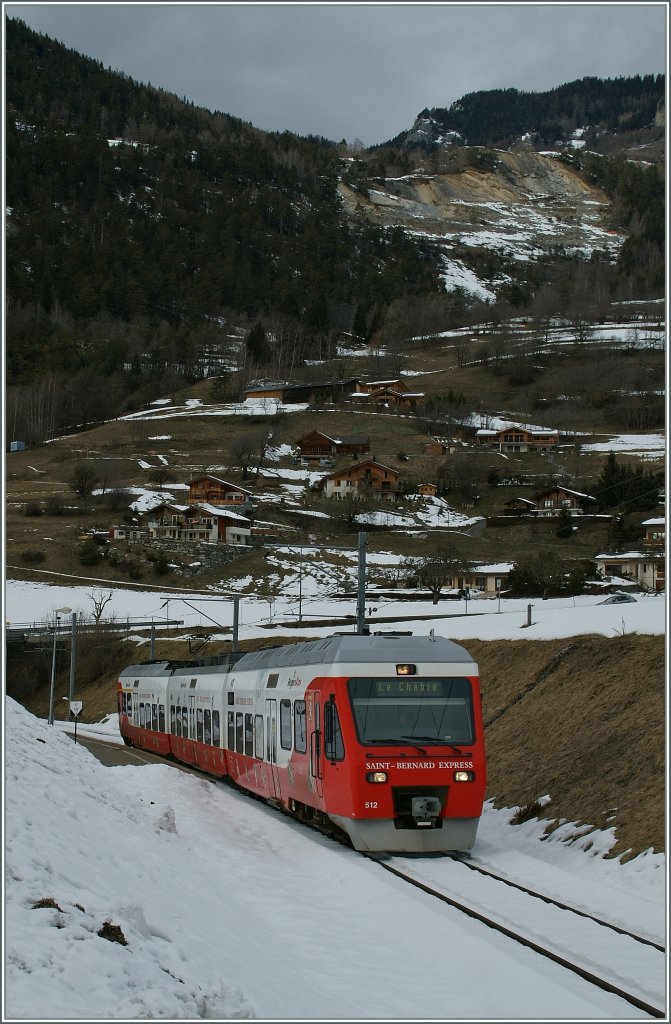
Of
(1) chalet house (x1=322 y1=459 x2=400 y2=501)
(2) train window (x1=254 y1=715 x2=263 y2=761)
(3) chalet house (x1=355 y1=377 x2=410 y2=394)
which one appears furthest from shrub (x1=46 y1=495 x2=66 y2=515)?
(2) train window (x1=254 y1=715 x2=263 y2=761)

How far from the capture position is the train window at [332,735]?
633 inches

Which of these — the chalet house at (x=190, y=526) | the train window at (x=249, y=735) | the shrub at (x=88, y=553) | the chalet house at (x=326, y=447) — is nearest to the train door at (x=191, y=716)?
the train window at (x=249, y=735)

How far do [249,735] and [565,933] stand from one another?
12.6 metres

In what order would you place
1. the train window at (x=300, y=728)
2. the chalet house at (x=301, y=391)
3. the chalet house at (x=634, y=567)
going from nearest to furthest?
1. the train window at (x=300, y=728)
2. the chalet house at (x=634, y=567)
3. the chalet house at (x=301, y=391)

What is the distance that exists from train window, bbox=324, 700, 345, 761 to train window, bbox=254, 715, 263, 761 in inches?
206

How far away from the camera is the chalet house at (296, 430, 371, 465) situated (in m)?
147

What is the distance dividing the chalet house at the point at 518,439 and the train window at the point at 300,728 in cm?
13527

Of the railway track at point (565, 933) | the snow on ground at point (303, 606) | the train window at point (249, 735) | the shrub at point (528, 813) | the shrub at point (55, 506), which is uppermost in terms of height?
the shrub at point (55, 506)

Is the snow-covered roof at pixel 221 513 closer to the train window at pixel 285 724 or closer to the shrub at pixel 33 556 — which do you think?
the shrub at pixel 33 556

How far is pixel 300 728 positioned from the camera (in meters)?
18.2

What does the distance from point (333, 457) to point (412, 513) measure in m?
27.9

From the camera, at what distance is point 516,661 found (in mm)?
29359

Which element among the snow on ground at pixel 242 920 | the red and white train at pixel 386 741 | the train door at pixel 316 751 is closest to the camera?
the snow on ground at pixel 242 920

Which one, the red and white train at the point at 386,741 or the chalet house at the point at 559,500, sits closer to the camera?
the red and white train at the point at 386,741
